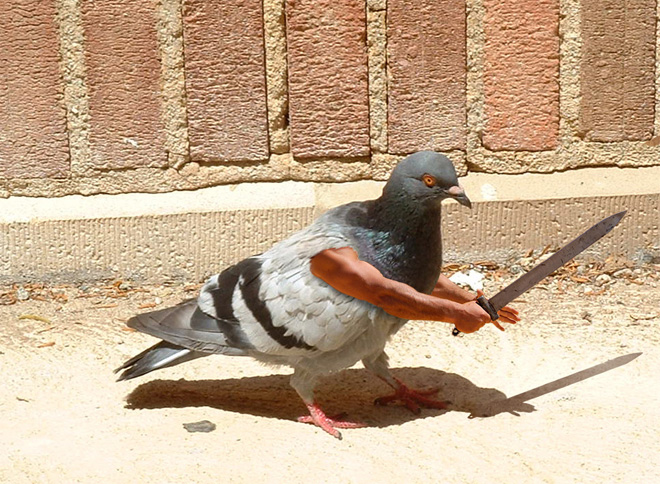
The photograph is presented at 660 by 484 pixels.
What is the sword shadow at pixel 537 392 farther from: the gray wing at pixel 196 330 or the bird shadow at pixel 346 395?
the gray wing at pixel 196 330

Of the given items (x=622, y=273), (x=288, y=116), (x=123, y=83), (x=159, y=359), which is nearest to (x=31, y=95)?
(x=123, y=83)

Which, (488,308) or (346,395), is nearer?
(488,308)

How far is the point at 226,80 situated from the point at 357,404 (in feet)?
4.98

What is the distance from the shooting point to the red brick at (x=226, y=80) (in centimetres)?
382

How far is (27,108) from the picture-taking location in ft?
12.8

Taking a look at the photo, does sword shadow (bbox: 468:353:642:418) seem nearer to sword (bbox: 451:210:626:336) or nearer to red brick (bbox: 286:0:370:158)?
sword (bbox: 451:210:626:336)

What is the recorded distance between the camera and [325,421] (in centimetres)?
290

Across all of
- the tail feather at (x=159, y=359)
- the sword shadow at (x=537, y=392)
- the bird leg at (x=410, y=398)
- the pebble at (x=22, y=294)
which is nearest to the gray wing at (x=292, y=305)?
the tail feather at (x=159, y=359)

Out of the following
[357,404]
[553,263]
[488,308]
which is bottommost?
[357,404]

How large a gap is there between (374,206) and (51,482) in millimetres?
1232

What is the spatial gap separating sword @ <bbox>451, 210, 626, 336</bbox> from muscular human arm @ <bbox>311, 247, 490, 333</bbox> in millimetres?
78

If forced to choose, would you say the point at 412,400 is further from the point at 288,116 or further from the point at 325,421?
the point at 288,116

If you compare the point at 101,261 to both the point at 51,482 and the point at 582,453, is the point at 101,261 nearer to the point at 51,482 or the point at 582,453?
the point at 51,482

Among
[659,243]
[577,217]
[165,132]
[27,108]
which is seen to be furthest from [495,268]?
[27,108]
